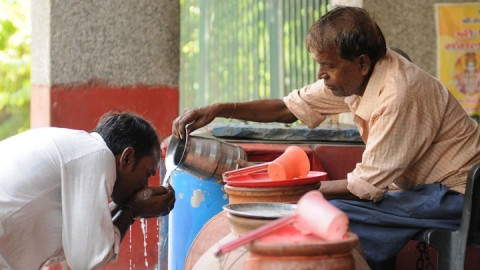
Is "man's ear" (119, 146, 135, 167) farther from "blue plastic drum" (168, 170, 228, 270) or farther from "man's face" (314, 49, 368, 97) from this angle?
"man's face" (314, 49, 368, 97)

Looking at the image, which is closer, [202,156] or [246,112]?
[202,156]

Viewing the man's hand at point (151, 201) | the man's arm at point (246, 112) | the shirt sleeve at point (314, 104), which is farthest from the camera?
the shirt sleeve at point (314, 104)

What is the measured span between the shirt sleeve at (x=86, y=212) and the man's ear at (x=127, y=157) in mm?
153

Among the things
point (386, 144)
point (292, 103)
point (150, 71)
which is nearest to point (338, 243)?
point (386, 144)

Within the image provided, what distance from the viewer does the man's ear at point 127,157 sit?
3.63m

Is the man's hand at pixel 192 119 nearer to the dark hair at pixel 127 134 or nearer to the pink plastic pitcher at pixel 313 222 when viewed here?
the dark hair at pixel 127 134

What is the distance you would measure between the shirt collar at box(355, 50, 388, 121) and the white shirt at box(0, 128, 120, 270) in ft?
3.79

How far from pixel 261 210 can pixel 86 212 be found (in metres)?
0.84

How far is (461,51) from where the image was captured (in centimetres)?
670

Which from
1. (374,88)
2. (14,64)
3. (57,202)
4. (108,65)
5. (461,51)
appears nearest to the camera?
(57,202)

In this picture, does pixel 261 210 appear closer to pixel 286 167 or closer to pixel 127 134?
pixel 286 167

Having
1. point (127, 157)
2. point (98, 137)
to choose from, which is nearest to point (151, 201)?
point (127, 157)

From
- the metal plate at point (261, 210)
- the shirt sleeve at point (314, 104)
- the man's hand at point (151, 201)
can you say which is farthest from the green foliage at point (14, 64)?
the metal plate at point (261, 210)

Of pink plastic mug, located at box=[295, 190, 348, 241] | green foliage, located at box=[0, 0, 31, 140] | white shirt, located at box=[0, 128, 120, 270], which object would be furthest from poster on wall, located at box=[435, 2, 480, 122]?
green foliage, located at box=[0, 0, 31, 140]
